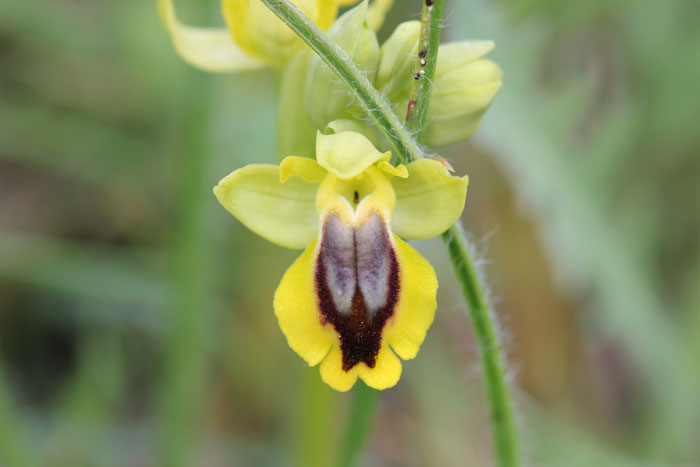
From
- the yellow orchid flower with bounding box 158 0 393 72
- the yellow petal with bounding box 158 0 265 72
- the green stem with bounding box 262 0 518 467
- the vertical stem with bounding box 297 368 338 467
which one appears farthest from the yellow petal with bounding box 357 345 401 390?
the vertical stem with bounding box 297 368 338 467

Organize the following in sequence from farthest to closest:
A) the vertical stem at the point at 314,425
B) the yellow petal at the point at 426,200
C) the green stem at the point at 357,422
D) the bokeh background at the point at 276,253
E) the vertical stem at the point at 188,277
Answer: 1. the bokeh background at the point at 276,253
2. the vertical stem at the point at 188,277
3. the vertical stem at the point at 314,425
4. the green stem at the point at 357,422
5. the yellow petal at the point at 426,200

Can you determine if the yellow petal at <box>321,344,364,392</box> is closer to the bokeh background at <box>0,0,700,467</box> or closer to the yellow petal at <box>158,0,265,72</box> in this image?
the yellow petal at <box>158,0,265,72</box>

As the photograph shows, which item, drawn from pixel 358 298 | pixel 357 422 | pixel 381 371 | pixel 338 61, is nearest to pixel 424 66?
pixel 338 61

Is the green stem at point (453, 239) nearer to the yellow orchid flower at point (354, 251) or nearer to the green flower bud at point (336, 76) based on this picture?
the yellow orchid flower at point (354, 251)

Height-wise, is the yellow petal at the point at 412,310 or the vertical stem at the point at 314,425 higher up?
the yellow petal at the point at 412,310

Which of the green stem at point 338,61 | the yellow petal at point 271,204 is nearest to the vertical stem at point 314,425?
the yellow petal at point 271,204

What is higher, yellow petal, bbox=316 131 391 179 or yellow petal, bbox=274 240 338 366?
yellow petal, bbox=316 131 391 179

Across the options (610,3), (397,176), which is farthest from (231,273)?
(397,176)
